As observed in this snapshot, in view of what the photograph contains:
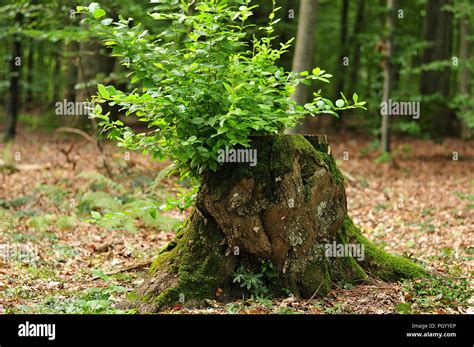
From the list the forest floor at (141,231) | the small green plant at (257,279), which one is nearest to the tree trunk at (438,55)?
the forest floor at (141,231)

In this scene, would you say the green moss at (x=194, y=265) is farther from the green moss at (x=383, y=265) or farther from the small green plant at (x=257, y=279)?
the green moss at (x=383, y=265)

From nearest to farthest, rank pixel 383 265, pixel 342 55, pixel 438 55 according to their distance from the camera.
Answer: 1. pixel 383 265
2. pixel 438 55
3. pixel 342 55

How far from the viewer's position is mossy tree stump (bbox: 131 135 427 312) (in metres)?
5.68

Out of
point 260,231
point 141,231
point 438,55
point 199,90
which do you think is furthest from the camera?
point 438,55

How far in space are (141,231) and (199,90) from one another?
4.65 metres

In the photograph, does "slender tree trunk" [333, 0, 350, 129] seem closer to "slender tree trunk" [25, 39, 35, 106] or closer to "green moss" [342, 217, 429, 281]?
"slender tree trunk" [25, 39, 35, 106]

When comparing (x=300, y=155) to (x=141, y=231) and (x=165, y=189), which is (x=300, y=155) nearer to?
(x=141, y=231)

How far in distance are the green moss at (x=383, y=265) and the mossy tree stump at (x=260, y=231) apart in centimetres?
51

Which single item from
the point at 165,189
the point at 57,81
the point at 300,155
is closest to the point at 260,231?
the point at 300,155

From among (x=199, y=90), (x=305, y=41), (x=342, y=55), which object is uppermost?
(x=342, y=55)

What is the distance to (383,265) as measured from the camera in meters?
6.48

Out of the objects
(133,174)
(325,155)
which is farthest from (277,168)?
(133,174)

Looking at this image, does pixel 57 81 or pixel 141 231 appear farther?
pixel 57 81

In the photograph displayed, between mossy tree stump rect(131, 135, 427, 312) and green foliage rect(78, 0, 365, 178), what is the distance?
32cm
